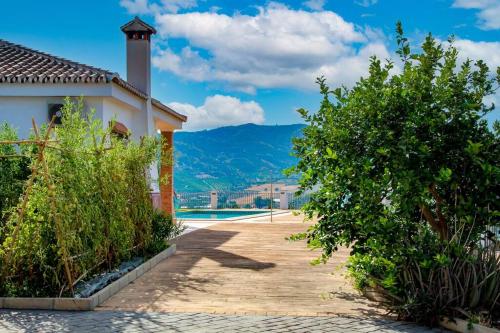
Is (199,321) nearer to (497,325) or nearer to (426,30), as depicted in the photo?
(497,325)

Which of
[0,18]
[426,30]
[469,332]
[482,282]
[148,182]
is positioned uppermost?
[0,18]

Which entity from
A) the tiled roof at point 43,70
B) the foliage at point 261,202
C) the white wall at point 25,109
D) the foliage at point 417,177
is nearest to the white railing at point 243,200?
the foliage at point 261,202

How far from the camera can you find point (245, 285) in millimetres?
8422

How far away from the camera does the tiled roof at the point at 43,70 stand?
13.4 metres

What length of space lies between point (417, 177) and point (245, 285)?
3281 mm

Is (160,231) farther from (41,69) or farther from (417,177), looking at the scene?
(417,177)

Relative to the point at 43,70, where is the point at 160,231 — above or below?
below

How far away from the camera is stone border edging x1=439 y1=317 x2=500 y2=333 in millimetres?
5668

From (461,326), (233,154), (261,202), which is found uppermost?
(233,154)

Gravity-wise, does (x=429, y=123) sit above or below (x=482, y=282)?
above

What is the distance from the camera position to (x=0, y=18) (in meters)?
21.1

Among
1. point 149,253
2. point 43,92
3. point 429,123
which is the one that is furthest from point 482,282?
point 43,92

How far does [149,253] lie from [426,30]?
624 cm

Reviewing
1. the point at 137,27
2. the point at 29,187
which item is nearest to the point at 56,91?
the point at 137,27
